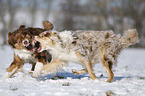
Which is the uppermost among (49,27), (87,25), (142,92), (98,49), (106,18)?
(106,18)

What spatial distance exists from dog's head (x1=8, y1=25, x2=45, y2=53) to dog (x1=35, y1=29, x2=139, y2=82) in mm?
189

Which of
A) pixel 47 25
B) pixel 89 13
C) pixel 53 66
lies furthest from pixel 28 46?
pixel 89 13

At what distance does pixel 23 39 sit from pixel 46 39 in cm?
61

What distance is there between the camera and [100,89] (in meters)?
3.55

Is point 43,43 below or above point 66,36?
below

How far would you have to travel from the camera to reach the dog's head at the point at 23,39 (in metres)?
4.49

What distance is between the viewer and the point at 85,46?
4.44m

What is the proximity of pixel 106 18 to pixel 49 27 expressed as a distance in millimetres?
25949

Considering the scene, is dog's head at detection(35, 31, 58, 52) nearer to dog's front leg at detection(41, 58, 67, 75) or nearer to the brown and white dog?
the brown and white dog

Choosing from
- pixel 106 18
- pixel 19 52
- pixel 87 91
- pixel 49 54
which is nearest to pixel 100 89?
pixel 87 91

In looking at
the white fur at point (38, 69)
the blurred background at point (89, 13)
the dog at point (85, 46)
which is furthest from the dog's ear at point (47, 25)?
the blurred background at point (89, 13)

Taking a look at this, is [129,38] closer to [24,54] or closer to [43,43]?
[43,43]

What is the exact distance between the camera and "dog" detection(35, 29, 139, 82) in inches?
171

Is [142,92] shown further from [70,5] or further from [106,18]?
[70,5]
